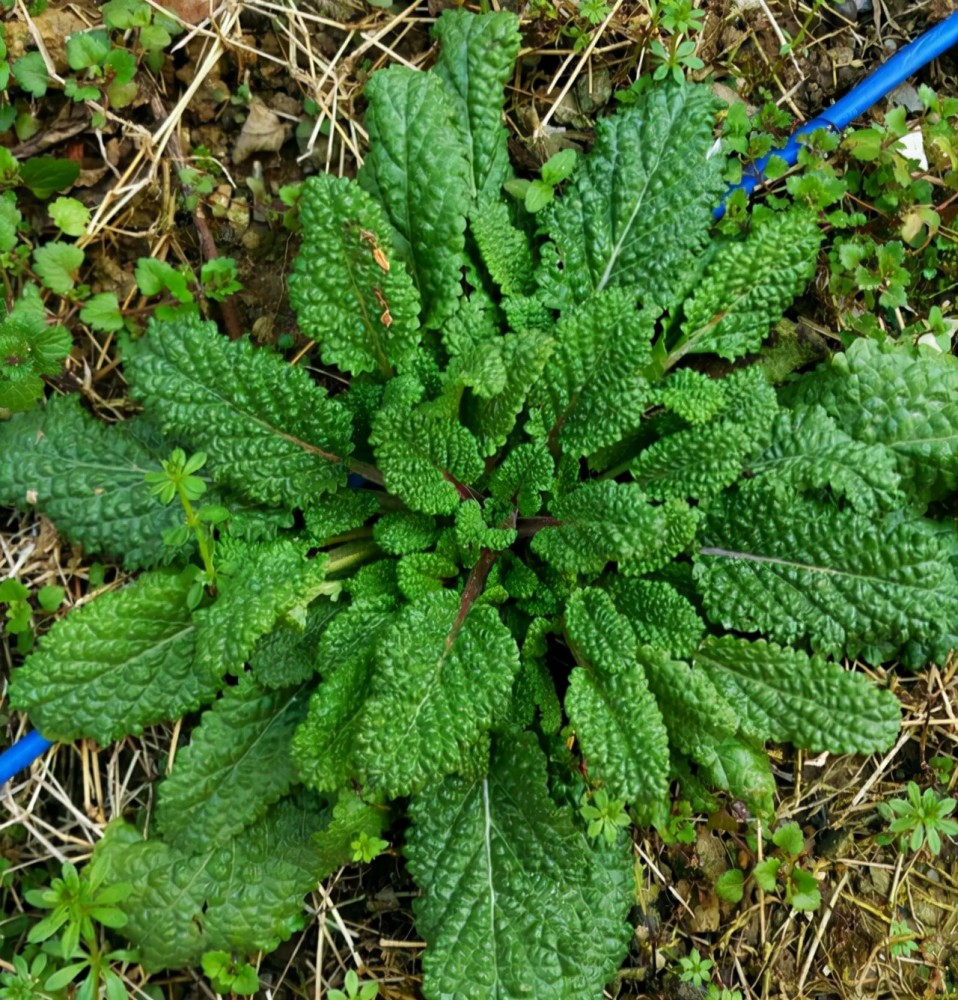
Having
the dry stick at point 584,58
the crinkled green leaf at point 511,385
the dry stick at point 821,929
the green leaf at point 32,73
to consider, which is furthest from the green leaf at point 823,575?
the green leaf at point 32,73

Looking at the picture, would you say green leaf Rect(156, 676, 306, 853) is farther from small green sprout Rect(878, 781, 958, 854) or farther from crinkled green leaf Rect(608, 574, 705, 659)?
small green sprout Rect(878, 781, 958, 854)

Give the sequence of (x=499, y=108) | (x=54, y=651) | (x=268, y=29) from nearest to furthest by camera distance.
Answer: (x=54, y=651) < (x=499, y=108) < (x=268, y=29)

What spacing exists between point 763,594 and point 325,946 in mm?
1465

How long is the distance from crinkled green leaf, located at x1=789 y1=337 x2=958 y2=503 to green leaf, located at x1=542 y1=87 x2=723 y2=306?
0.50 meters

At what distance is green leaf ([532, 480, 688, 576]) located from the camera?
2.08 m

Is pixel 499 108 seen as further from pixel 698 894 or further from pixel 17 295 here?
pixel 698 894

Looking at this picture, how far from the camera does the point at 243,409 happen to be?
228 centimetres

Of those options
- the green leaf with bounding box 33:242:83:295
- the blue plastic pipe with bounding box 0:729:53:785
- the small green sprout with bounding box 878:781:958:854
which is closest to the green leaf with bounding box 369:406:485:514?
the green leaf with bounding box 33:242:83:295

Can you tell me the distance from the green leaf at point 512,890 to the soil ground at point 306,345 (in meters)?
0.20

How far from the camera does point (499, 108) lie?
2.36m

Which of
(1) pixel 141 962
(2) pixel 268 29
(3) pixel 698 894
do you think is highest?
(2) pixel 268 29

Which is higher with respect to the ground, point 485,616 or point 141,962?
point 485,616

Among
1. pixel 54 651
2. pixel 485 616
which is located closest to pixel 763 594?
pixel 485 616

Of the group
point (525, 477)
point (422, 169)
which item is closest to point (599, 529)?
point (525, 477)
